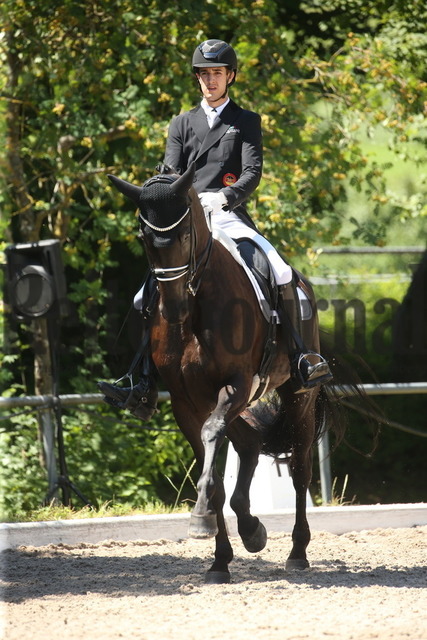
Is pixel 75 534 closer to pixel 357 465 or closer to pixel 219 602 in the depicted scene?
pixel 219 602

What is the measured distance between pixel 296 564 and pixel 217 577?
81 centimetres

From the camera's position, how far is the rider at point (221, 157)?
673 cm

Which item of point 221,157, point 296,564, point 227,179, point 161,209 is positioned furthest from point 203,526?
point 221,157

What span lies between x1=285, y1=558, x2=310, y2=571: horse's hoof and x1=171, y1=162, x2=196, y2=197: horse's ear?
110 inches

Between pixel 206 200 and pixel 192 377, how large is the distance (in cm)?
123

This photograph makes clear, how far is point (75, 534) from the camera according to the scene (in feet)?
26.4

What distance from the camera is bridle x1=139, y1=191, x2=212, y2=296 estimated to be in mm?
5680

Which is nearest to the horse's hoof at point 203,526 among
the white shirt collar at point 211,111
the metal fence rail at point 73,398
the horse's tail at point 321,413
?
the horse's tail at point 321,413

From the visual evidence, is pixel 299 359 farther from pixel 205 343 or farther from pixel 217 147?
pixel 217 147

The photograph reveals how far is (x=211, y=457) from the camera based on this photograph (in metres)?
5.87

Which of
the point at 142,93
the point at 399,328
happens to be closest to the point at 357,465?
the point at 399,328

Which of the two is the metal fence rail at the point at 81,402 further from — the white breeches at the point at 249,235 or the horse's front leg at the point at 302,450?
the white breeches at the point at 249,235

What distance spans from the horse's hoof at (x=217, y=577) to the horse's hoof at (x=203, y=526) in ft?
2.78

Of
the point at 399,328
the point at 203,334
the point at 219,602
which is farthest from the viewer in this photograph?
the point at 399,328
